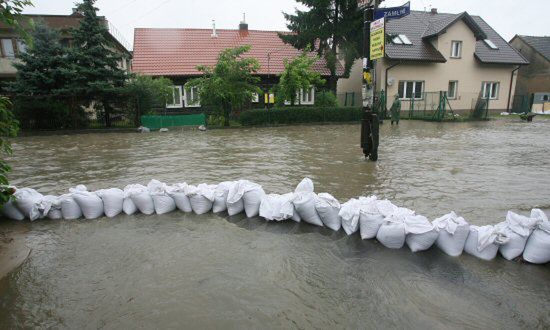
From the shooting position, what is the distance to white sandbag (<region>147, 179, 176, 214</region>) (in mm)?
4740

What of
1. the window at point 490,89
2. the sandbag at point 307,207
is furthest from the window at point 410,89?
the sandbag at point 307,207

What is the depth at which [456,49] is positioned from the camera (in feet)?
80.1

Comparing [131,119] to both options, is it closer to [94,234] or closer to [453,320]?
[94,234]

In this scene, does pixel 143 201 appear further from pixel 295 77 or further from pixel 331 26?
pixel 331 26

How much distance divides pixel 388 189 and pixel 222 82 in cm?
1237

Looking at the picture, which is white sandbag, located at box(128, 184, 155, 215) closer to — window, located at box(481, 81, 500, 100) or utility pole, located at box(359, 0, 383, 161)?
utility pole, located at box(359, 0, 383, 161)

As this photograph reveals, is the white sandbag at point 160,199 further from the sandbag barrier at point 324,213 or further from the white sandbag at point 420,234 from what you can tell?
the white sandbag at point 420,234

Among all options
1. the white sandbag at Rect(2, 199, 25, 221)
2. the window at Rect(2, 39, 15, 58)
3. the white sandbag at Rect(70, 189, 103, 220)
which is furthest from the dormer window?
the window at Rect(2, 39, 15, 58)

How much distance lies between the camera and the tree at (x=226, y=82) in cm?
1656

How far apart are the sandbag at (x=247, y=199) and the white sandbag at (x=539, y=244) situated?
2.92 meters

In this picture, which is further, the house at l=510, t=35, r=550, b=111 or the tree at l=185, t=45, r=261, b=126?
the house at l=510, t=35, r=550, b=111

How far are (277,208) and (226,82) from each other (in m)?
13.2

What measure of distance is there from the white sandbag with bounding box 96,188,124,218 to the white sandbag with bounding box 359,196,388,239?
10.5 ft

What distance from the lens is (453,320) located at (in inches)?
99.1
